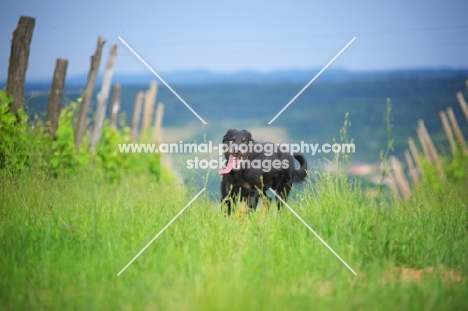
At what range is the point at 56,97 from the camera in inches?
424

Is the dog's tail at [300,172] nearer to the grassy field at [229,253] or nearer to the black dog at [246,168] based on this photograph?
the black dog at [246,168]

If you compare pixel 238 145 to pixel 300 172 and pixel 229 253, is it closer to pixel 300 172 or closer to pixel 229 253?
pixel 300 172

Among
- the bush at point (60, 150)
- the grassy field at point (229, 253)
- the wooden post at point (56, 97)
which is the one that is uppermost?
the wooden post at point (56, 97)

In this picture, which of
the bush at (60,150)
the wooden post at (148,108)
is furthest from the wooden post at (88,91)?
the wooden post at (148,108)

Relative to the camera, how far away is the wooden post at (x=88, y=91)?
39.1ft

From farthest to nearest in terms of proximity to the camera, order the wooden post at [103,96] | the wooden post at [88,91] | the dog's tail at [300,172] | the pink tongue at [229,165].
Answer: the wooden post at [103,96] → the wooden post at [88,91] → the dog's tail at [300,172] → the pink tongue at [229,165]

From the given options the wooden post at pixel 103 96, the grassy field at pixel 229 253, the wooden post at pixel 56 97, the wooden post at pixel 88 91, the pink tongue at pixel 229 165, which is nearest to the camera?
the grassy field at pixel 229 253

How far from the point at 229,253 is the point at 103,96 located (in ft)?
25.9

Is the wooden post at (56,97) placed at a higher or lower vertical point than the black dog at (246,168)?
higher

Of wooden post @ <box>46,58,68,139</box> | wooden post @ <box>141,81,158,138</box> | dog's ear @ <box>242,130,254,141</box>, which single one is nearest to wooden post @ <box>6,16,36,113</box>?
wooden post @ <box>46,58,68,139</box>

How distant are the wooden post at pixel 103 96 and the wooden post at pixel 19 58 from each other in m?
3.18

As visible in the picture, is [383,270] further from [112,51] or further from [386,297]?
[112,51]

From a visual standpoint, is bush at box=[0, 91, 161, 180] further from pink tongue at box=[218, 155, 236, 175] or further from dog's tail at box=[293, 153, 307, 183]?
dog's tail at box=[293, 153, 307, 183]

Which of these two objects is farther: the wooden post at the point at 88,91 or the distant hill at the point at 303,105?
the distant hill at the point at 303,105
